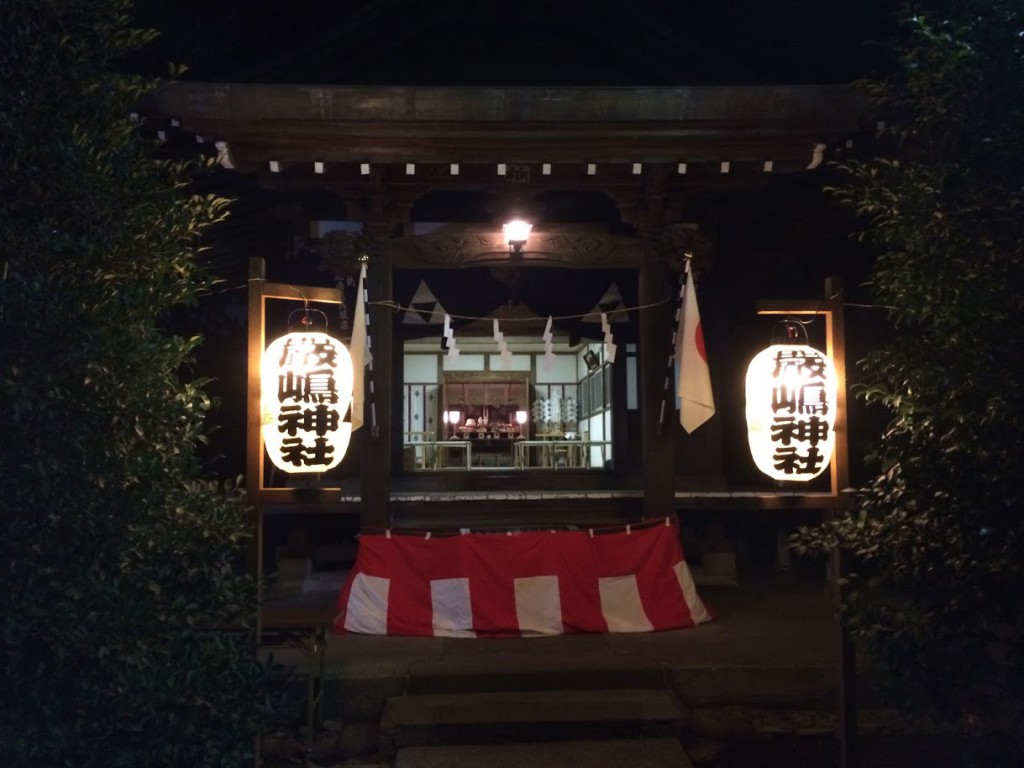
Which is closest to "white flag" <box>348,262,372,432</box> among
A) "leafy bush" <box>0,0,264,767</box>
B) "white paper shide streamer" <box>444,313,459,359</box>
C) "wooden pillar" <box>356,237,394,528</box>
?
"wooden pillar" <box>356,237,394,528</box>

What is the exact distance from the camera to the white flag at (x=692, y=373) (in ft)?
26.7

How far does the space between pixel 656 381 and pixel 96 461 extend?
19.2ft

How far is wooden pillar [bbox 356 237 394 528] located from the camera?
27.8 feet

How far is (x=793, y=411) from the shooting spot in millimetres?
7133

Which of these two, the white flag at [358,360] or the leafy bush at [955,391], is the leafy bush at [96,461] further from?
the leafy bush at [955,391]

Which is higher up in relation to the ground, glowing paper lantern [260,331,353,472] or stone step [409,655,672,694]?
glowing paper lantern [260,331,353,472]

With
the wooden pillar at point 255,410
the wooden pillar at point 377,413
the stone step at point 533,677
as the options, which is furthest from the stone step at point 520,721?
the wooden pillar at point 377,413

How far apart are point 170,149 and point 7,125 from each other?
4.35 m

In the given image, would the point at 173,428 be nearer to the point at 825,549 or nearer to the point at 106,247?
the point at 106,247

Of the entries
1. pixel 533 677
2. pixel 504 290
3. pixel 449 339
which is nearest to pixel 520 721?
pixel 533 677

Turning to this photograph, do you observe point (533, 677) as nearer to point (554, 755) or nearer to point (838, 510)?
point (554, 755)

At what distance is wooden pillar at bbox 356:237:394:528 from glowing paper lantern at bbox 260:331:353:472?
55.7 inches

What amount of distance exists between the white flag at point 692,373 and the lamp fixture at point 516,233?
1.81m

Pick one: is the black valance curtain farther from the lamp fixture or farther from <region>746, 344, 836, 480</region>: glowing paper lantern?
<region>746, 344, 836, 480</region>: glowing paper lantern
